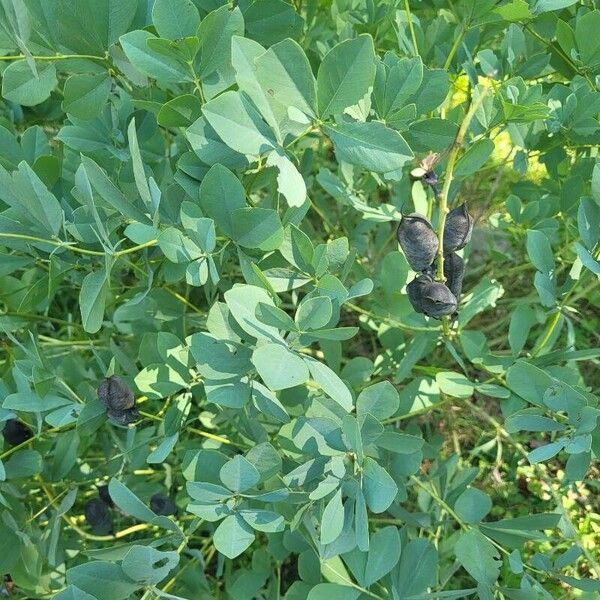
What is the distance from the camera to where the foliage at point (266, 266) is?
816 millimetres

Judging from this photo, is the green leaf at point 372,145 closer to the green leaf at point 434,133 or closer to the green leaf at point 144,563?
the green leaf at point 434,133

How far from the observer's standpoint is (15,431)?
1.19 m

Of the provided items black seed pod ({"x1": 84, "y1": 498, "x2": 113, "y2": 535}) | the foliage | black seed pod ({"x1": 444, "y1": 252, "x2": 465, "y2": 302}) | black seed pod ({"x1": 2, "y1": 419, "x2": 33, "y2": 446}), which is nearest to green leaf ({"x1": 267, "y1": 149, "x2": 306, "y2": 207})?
the foliage

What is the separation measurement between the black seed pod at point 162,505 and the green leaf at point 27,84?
27.7 inches

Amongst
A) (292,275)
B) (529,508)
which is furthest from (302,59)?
(529,508)

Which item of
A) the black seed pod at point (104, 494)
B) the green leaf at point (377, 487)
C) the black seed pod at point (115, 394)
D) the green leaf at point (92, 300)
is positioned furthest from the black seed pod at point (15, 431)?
the green leaf at point (377, 487)

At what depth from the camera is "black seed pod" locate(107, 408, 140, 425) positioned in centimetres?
99

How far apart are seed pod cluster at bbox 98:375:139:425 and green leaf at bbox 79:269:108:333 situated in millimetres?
114

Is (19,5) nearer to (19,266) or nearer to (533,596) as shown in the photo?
(19,266)

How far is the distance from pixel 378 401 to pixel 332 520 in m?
0.15

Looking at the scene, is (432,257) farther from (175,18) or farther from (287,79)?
(175,18)

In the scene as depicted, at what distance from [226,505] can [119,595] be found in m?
0.16

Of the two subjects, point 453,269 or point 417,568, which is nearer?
point 453,269

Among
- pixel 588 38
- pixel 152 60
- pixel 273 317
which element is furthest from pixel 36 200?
pixel 588 38
